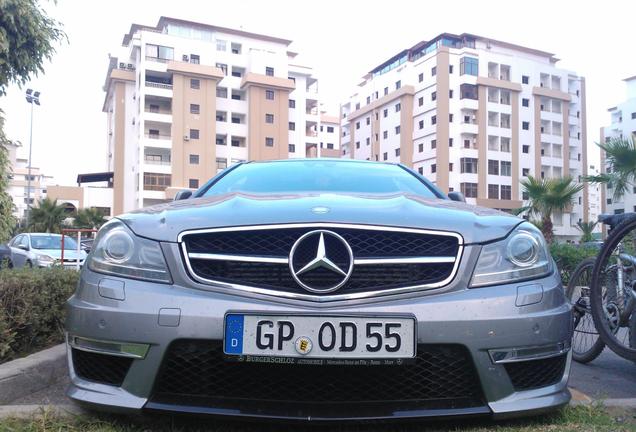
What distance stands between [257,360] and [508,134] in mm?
57695

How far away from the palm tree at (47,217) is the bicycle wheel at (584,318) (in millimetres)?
34360

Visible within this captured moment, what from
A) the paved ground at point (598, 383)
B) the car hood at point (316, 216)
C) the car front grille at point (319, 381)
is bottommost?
the paved ground at point (598, 383)

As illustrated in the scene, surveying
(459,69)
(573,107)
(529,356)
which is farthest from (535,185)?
(573,107)

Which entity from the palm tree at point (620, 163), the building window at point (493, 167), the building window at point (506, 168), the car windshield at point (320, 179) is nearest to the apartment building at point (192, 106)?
the building window at point (493, 167)

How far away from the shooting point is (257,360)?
192cm

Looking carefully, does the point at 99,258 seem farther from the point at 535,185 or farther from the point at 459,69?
the point at 459,69

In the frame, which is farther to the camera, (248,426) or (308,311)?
(248,426)

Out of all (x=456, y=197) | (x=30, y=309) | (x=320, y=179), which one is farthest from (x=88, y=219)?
(x=456, y=197)

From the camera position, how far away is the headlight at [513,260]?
210cm

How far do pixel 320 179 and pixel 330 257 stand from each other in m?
1.40

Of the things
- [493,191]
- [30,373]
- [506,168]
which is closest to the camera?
[30,373]

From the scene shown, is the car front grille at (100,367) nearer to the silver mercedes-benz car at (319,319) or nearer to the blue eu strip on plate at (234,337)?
the silver mercedes-benz car at (319,319)

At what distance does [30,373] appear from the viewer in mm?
A: 2939

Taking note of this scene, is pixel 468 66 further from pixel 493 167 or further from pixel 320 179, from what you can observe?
pixel 320 179
